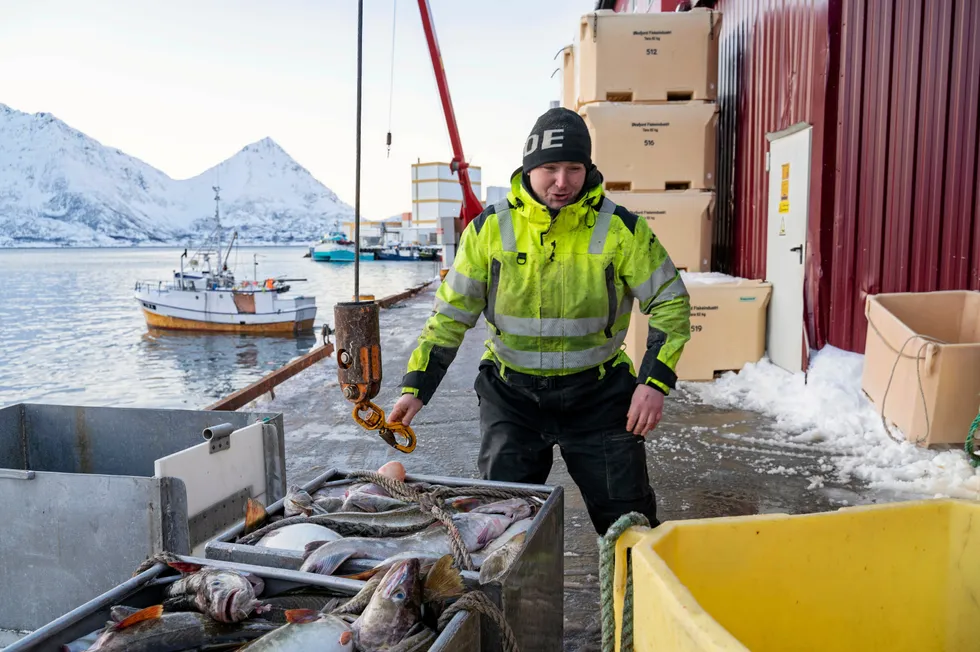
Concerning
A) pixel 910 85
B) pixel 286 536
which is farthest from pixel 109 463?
pixel 910 85

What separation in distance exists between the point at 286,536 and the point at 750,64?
7.07m

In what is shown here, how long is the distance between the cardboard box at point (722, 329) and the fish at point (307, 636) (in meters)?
5.47

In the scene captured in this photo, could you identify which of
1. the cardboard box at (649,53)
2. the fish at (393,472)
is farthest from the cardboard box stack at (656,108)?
the fish at (393,472)

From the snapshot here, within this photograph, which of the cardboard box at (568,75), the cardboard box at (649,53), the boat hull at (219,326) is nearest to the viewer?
the cardboard box at (649,53)

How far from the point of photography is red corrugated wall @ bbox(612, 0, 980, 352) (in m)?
5.11

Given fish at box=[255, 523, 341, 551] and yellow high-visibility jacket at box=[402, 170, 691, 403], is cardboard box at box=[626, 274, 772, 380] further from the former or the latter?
fish at box=[255, 523, 341, 551]

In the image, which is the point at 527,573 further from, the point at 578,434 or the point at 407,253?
the point at 407,253

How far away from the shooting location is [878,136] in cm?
564

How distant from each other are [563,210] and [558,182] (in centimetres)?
10

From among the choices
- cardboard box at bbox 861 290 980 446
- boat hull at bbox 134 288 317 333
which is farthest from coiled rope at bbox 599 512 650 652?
boat hull at bbox 134 288 317 333

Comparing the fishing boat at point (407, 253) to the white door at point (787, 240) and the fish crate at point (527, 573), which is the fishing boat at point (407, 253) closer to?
the white door at point (787, 240)

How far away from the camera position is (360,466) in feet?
16.6

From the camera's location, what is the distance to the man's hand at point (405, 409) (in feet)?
8.54

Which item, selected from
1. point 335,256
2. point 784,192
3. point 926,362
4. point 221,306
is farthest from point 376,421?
point 335,256
